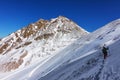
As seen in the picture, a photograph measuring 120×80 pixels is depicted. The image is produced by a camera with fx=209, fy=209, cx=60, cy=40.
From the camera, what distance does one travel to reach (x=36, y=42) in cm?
8481

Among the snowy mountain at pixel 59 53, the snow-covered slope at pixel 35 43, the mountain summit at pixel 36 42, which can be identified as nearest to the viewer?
the snowy mountain at pixel 59 53

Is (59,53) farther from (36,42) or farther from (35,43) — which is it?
(36,42)

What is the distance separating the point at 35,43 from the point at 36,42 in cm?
86

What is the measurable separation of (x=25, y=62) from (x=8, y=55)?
11657 mm

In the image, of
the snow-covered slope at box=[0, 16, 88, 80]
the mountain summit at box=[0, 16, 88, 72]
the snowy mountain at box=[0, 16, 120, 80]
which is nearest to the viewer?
the snowy mountain at box=[0, 16, 120, 80]

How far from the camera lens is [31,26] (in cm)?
10269

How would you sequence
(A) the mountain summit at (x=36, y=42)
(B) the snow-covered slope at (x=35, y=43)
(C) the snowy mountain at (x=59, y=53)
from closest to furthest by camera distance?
1. (C) the snowy mountain at (x=59, y=53)
2. (B) the snow-covered slope at (x=35, y=43)
3. (A) the mountain summit at (x=36, y=42)

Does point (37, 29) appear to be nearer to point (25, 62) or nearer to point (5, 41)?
point (5, 41)

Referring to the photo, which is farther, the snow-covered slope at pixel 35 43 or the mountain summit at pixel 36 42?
the mountain summit at pixel 36 42

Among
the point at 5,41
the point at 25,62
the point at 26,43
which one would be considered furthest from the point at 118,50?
the point at 5,41

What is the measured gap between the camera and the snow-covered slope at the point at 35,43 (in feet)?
227

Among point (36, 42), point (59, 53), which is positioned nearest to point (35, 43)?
point (36, 42)

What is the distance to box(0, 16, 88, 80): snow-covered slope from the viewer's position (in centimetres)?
6912

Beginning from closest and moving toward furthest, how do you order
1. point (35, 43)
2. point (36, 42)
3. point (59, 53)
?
point (59, 53) → point (35, 43) → point (36, 42)
